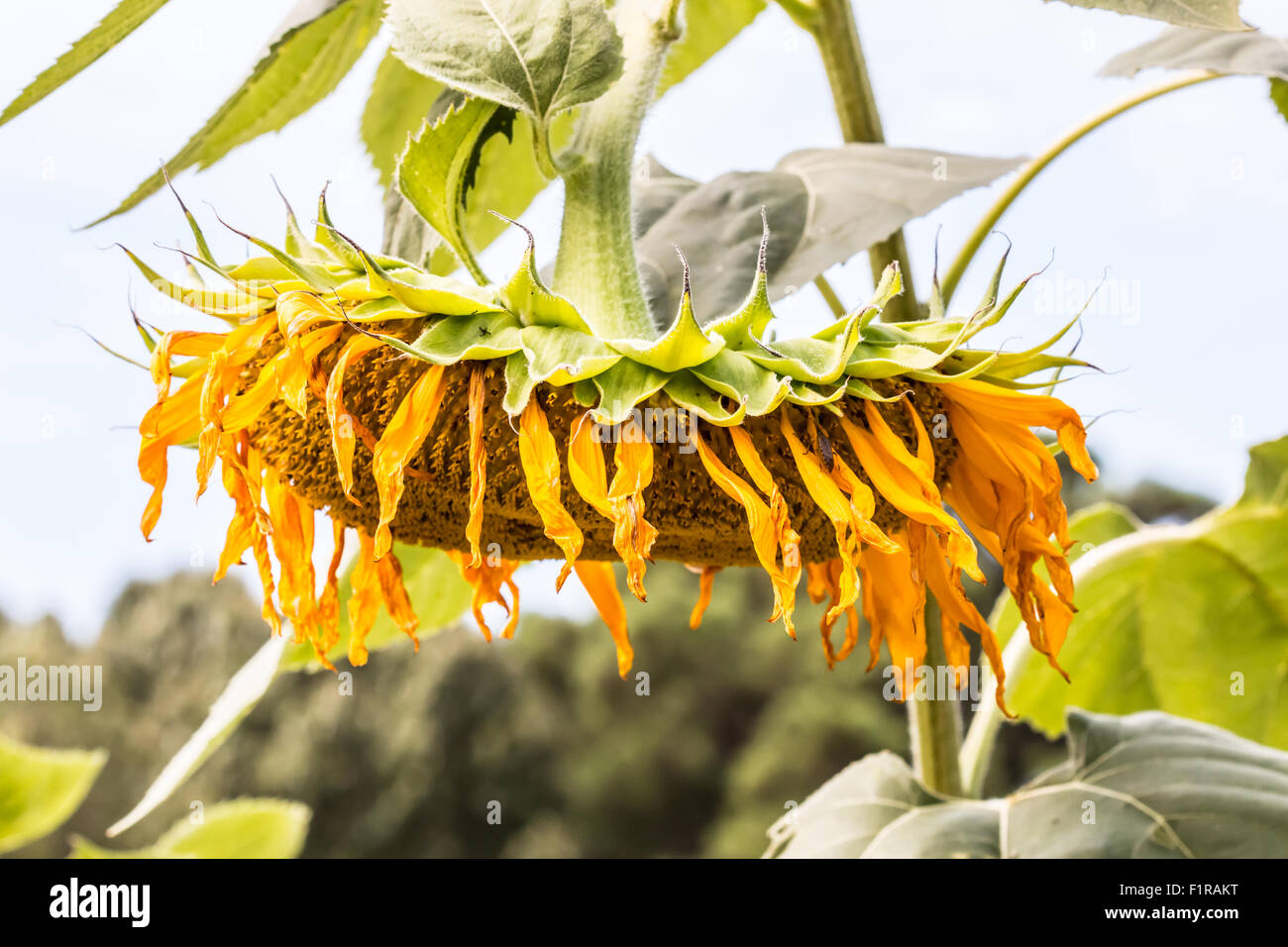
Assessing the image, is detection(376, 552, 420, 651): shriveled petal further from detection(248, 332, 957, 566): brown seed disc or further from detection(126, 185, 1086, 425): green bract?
detection(126, 185, 1086, 425): green bract

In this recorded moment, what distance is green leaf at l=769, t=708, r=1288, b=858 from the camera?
942mm

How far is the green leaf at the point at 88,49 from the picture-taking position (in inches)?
29.0

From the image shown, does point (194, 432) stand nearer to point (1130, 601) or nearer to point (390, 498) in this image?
point (390, 498)

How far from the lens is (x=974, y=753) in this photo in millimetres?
1188

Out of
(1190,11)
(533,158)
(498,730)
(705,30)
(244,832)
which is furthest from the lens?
(498,730)

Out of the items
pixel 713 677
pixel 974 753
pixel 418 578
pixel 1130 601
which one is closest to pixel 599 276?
pixel 418 578

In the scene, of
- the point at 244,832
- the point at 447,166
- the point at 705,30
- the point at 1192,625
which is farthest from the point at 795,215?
the point at 244,832

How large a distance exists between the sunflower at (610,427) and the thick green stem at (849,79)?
320mm

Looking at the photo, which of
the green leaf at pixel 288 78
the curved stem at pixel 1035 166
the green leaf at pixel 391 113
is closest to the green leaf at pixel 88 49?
the green leaf at pixel 288 78

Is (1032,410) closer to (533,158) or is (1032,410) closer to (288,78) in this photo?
(533,158)

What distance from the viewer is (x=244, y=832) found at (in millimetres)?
1635

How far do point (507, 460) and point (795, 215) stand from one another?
362mm

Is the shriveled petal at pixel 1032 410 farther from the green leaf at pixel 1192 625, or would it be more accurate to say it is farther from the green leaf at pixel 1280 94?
the green leaf at pixel 1192 625
